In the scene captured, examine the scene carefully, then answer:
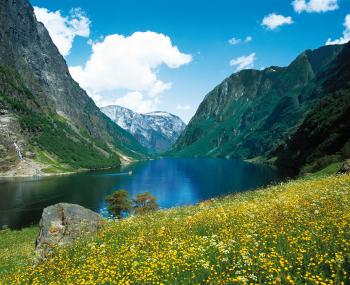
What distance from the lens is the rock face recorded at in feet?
70.0

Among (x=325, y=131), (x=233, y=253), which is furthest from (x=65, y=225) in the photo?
(x=325, y=131)

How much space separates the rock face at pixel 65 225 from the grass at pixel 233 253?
427cm

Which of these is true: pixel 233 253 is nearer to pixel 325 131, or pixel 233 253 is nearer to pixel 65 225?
pixel 65 225

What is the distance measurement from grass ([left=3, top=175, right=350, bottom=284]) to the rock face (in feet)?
14.0

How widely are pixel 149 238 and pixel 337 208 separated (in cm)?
818

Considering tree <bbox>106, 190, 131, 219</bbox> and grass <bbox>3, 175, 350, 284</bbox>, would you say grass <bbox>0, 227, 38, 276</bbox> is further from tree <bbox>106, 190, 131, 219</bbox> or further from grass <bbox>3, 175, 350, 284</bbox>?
tree <bbox>106, 190, 131, 219</bbox>

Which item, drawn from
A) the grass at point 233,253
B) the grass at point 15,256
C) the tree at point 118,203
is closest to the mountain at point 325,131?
the tree at point 118,203

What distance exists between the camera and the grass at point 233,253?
32.3 ft

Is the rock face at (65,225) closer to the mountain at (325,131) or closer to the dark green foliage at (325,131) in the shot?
the mountain at (325,131)

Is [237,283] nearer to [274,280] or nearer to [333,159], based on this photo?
[274,280]

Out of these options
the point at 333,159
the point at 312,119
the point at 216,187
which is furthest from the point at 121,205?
the point at 312,119

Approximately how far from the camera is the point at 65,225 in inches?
890

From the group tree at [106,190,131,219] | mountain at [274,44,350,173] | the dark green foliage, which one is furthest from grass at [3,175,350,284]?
the dark green foliage

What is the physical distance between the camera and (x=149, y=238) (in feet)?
51.7
